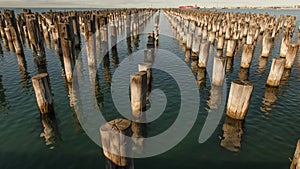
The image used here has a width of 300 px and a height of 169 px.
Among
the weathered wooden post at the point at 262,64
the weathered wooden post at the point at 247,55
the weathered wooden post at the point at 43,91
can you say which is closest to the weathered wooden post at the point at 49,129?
the weathered wooden post at the point at 43,91

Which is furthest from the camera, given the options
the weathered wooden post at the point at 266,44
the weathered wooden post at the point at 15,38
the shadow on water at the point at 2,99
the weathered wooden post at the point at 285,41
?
the weathered wooden post at the point at 15,38

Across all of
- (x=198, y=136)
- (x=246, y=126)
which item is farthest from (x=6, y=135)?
(x=246, y=126)

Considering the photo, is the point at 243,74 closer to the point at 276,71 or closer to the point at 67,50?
the point at 276,71

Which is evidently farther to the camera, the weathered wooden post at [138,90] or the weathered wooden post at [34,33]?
the weathered wooden post at [34,33]

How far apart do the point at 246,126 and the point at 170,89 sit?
16.9 feet

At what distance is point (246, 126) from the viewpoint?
870 cm

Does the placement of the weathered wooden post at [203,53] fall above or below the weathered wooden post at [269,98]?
above

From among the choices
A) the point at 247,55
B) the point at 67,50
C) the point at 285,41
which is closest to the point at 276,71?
the point at 247,55

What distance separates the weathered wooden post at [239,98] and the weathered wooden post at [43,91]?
25.4 feet

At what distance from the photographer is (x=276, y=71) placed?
38.3ft

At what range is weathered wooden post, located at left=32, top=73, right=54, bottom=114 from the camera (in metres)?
8.36

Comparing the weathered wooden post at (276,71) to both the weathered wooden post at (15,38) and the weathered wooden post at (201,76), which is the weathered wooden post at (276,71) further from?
the weathered wooden post at (15,38)

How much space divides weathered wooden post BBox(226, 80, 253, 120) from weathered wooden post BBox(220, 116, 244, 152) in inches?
9.9

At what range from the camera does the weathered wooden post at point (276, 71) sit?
11211 mm
